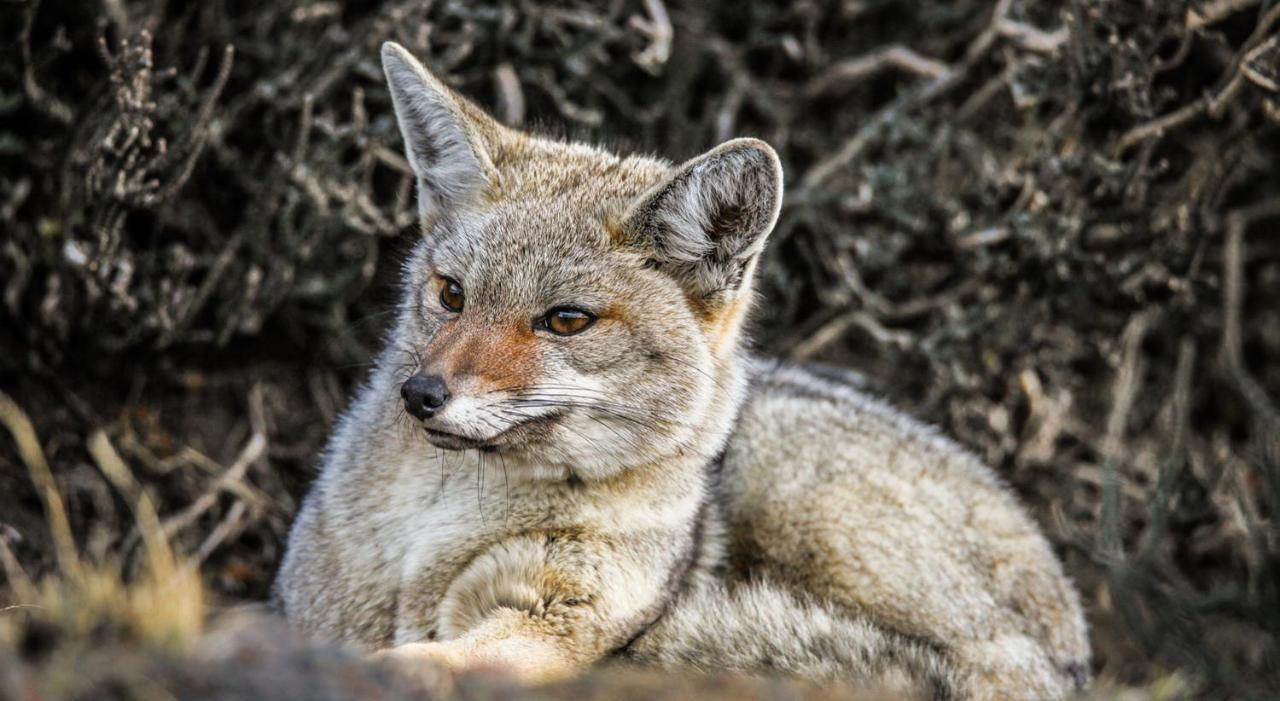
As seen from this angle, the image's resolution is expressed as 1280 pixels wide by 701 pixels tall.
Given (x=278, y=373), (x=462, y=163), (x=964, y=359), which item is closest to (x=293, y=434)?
(x=278, y=373)

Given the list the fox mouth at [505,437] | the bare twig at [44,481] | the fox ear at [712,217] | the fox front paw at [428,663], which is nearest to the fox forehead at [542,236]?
the fox ear at [712,217]

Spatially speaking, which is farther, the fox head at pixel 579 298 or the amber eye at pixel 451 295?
the amber eye at pixel 451 295

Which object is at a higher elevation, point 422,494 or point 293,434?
point 422,494

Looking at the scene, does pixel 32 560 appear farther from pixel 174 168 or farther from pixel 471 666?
pixel 471 666

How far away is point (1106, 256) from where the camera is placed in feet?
16.7

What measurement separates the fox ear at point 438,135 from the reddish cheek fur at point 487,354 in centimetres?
64

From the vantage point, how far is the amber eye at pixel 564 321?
3393mm

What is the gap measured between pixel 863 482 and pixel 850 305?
5.17 feet

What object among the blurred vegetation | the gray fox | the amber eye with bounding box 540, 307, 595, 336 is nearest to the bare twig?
the blurred vegetation

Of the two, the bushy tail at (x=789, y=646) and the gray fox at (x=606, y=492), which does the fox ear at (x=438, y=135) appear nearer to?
the gray fox at (x=606, y=492)

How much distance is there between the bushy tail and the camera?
3305mm

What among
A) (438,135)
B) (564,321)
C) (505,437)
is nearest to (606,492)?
(505,437)

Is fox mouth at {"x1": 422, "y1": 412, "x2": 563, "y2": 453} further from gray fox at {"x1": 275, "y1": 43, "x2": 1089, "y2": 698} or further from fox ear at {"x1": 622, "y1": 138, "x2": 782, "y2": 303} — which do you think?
fox ear at {"x1": 622, "y1": 138, "x2": 782, "y2": 303}

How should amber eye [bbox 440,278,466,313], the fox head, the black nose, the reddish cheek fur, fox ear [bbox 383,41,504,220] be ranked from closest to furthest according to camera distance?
the black nose < the reddish cheek fur < the fox head < amber eye [bbox 440,278,466,313] < fox ear [bbox 383,41,504,220]
